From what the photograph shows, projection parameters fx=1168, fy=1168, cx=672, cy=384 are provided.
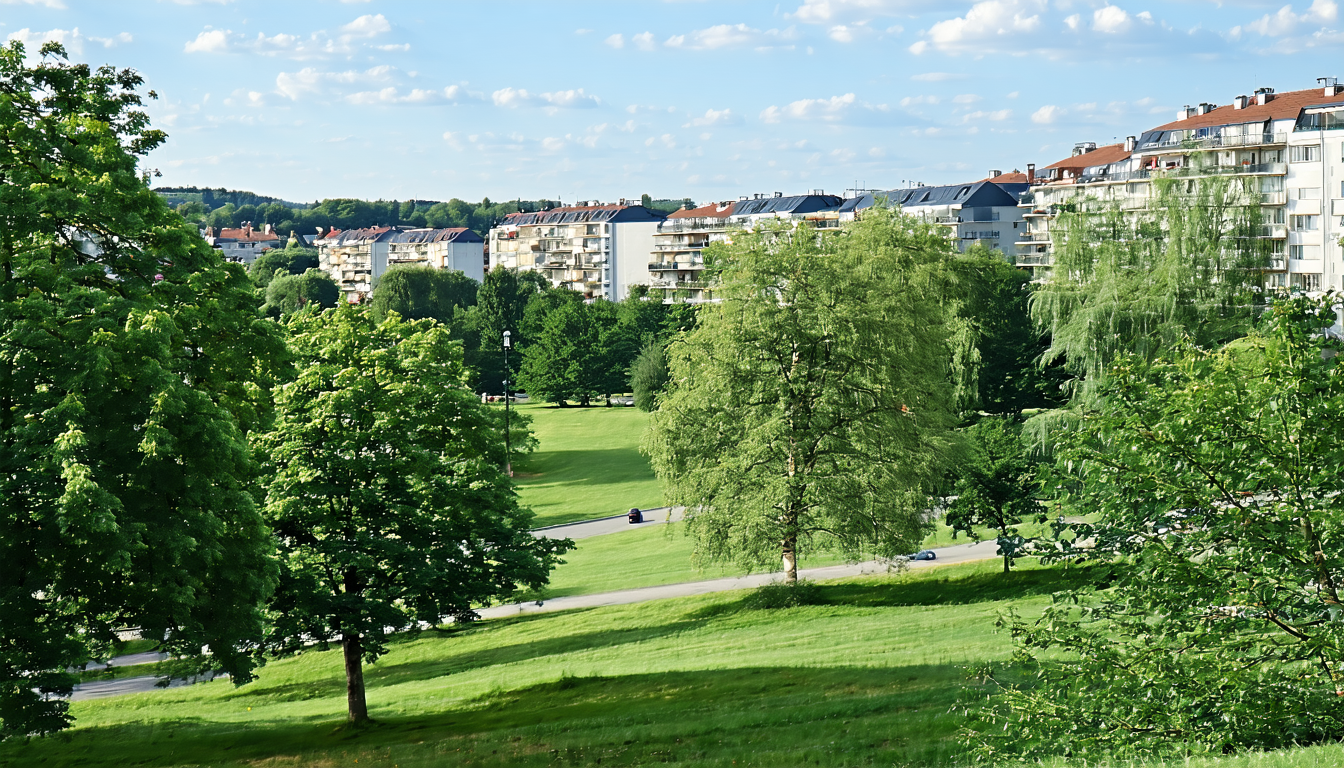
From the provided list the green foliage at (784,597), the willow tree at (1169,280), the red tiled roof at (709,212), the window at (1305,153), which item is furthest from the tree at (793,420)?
the red tiled roof at (709,212)

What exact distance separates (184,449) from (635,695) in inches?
451

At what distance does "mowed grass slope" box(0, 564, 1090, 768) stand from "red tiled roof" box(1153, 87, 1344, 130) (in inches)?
2757

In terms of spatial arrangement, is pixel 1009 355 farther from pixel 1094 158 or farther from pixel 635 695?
pixel 1094 158

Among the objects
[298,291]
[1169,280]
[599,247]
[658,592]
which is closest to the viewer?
[1169,280]

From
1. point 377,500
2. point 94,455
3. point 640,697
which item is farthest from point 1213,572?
point 377,500

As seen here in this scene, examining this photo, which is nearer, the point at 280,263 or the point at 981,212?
the point at 981,212

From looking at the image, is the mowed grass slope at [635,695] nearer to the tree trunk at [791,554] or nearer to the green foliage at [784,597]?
the green foliage at [784,597]

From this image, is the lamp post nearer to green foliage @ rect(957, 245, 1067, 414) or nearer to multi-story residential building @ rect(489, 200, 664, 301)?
green foliage @ rect(957, 245, 1067, 414)

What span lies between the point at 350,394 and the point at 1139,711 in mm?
17005

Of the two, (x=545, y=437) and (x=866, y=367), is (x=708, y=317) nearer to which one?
(x=866, y=367)

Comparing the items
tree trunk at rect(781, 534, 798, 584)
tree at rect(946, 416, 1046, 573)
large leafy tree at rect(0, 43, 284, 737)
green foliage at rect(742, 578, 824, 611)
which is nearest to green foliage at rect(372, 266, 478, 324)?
tree at rect(946, 416, 1046, 573)

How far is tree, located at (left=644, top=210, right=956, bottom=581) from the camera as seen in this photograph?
34.5m

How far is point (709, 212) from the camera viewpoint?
174000 mm

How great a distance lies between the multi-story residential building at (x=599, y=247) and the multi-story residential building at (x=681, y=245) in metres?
5.48
